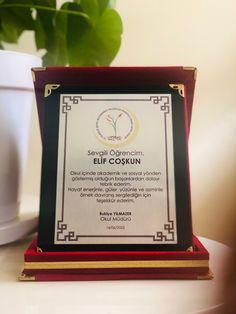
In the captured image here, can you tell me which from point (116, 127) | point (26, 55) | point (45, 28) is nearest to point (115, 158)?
point (116, 127)

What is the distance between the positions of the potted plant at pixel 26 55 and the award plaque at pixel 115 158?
0.06 metres

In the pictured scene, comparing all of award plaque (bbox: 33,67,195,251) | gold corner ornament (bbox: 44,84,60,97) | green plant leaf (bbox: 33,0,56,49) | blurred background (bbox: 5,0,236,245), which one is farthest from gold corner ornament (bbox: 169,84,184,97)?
blurred background (bbox: 5,0,236,245)

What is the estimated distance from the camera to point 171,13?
1.00 meters

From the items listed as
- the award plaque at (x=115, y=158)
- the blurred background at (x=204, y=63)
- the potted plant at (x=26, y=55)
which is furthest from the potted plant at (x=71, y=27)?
the blurred background at (x=204, y=63)

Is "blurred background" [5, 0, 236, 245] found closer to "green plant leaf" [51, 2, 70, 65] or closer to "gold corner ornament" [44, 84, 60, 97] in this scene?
"green plant leaf" [51, 2, 70, 65]

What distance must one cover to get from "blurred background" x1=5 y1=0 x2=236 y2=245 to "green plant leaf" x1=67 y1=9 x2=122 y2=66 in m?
0.35

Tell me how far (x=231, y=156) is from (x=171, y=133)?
0.54m

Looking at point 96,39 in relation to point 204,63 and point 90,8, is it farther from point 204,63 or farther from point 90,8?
point 204,63

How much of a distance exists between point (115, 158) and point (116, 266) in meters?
0.13

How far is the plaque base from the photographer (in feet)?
1.45

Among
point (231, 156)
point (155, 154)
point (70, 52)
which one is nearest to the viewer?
point (155, 154)

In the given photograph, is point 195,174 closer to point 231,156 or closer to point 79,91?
point 231,156

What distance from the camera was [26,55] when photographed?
0.55m

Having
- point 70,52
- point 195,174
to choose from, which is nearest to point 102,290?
point 70,52
